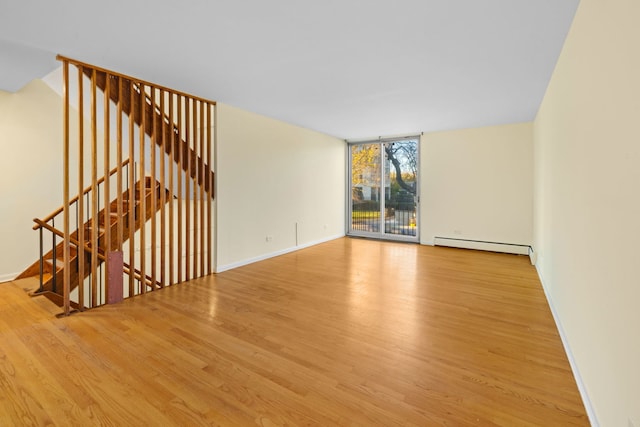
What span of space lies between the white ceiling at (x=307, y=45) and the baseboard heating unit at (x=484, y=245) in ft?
9.33

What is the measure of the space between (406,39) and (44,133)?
5310 mm

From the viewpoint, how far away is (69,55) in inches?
117

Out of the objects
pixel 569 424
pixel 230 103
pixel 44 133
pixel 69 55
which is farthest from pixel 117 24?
pixel 569 424

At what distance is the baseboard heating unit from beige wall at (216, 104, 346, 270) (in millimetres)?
2632

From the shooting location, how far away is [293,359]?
228 centimetres

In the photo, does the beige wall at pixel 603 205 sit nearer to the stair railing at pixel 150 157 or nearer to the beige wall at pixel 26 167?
the stair railing at pixel 150 157

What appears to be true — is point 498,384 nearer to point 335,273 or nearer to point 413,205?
point 335,273

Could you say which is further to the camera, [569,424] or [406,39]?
[406,39]

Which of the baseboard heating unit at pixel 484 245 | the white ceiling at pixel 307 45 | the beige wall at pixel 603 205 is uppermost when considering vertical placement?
the white ceiling at pixel 307 45

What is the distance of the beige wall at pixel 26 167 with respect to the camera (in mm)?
4293

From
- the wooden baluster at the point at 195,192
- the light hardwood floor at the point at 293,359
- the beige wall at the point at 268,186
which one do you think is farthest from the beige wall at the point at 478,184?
the wooden baluster at the point at 195,192

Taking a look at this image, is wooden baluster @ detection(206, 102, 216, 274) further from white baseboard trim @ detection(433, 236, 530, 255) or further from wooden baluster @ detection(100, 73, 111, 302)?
white baseboard trim @ detection(433, 236, 530, 255)

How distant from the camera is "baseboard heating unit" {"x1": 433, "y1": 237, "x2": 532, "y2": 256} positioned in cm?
582

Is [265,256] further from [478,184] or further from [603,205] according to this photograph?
[603,205]
